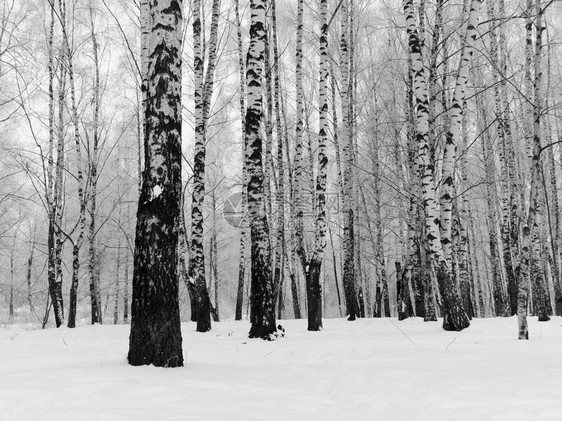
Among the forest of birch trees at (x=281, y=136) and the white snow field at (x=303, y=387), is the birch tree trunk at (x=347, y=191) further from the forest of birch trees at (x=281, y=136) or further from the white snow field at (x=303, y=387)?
the white snow field at (x=303, y=387)

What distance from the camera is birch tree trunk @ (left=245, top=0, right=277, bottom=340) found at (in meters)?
7.62

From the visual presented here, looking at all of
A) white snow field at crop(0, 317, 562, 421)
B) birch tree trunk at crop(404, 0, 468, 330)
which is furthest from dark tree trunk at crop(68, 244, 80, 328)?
birch tree trunk at crop(404, 0, 468, 330)

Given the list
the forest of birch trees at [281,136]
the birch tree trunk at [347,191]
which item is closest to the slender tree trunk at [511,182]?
the forest of birch trees at [281,136]

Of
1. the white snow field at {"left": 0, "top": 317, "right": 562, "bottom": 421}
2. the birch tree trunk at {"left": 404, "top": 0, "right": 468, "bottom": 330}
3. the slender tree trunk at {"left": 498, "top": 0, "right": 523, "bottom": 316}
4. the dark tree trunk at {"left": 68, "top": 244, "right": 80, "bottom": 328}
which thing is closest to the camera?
the white snow field at {"left": 0, "top": 317, "right": 562, "bottom": 421}

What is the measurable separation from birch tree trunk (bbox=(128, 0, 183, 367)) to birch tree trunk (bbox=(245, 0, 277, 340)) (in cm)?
321

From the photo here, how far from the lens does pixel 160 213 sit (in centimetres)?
431

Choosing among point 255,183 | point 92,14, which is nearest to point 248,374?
point 255,183

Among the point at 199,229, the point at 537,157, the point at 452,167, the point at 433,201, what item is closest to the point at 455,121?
the point at 452,167

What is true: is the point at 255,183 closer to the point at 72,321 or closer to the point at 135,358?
the point at 135,358

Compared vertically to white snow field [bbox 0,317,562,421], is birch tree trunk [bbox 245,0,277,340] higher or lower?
higher

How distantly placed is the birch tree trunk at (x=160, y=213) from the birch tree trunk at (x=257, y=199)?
3.21m

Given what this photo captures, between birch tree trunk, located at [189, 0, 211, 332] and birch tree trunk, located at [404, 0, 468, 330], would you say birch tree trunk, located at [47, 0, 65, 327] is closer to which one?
birch tree trunk, located at [189, 0, 211, 332]

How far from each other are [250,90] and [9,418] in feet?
21.1

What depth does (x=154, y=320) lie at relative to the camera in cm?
420
